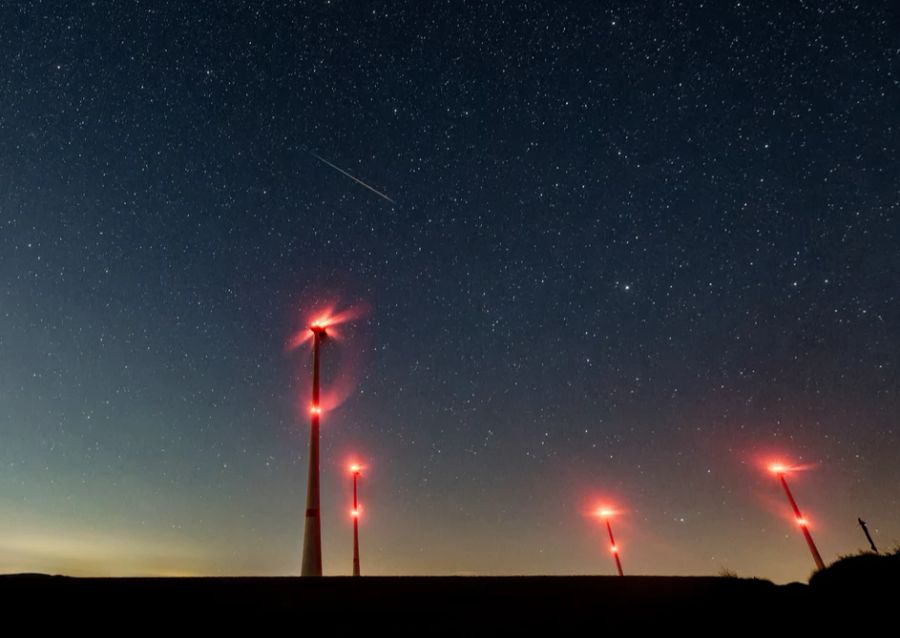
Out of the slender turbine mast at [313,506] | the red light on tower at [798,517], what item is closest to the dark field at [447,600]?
the slender turbine mast at [313,506]

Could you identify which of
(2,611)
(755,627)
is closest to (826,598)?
(755,627)

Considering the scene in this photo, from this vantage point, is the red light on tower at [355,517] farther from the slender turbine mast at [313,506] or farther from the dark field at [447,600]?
the dark field at [447,600]

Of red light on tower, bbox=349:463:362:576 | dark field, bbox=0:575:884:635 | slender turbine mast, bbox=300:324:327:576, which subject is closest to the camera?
dark field, bbox=0:575:884:635

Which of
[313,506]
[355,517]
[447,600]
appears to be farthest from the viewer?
[355,517]

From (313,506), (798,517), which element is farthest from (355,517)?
(798,517)

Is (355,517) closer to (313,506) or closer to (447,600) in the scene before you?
(313,506)

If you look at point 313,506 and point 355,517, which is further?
point 355,517

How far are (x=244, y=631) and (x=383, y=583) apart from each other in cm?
110

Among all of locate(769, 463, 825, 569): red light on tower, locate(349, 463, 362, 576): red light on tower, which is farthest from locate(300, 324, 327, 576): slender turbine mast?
locate(769, 463, 825, 569): red light on tower

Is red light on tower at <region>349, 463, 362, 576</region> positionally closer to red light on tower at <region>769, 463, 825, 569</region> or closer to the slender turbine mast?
the slender turbine mast

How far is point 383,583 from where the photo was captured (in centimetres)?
346

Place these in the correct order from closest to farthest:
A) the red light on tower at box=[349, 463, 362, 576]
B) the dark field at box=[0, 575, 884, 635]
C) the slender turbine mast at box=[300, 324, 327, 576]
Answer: the dark field at box=[0, 575, 884, 635] → the slender turbine mast at box=[300, 324, 327, 576] → the red light on tower at box=[349, 463, 362, 576]

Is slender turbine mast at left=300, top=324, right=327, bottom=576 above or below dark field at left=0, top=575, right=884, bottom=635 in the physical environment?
above

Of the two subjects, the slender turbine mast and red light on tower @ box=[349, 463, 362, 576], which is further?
red light on tower @ box=[349, 463, 362, 576]
